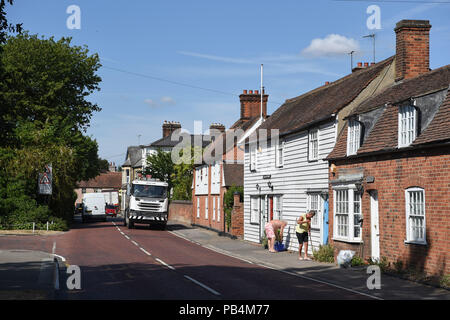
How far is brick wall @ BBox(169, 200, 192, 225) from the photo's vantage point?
52.7 metres

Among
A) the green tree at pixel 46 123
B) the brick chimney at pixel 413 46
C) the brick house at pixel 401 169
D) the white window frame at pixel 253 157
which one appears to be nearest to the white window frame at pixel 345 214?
the brick house at pixel 401 169

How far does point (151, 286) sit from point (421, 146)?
8.09 meters

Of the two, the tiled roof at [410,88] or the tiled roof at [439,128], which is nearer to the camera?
the tiled roof at [439,128]

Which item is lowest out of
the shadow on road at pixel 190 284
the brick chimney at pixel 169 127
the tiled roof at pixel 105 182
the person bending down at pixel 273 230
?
the shadow on road at pixel 190 284

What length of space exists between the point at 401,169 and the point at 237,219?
1796 cm

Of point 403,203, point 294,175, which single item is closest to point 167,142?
point 294,175

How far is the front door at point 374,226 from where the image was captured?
1806cm

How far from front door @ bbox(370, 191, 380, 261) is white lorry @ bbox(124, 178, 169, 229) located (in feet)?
73.0

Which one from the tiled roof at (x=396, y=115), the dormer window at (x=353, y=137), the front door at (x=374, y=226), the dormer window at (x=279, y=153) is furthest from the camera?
the dormer window at (x=279, y=153)

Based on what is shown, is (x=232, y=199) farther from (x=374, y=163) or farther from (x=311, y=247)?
(x=374, y=163)

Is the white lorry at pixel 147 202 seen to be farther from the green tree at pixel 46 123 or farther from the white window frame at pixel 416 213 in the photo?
the white window frame at pixel 416 213

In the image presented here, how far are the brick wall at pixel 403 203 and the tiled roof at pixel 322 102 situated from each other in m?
3.47
